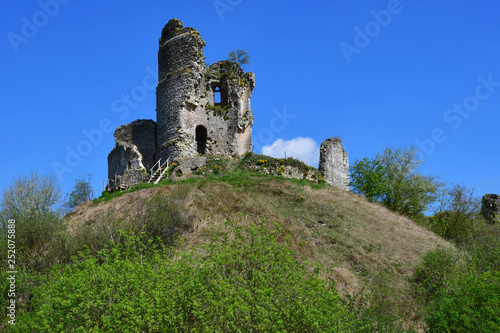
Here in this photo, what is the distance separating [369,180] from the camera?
3125 centimetres

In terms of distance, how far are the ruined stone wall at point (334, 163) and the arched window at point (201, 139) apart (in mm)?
8295

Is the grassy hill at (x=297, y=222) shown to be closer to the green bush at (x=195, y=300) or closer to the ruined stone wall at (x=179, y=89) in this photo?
the green bush at (x=195, y=300)

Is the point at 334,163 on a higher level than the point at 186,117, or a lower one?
lower

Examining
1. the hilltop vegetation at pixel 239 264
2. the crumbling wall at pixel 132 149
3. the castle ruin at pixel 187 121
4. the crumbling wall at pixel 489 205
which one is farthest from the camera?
the crumbling wall at pixel 489 205

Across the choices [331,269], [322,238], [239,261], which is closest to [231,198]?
[322,238]

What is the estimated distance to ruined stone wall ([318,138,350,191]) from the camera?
2847cm

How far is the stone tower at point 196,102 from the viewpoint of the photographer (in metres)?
27.6

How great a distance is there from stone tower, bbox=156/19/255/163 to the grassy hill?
4.36 m

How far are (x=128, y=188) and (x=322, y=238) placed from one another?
12.8 metres

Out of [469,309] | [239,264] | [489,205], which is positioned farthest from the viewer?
[489,205]

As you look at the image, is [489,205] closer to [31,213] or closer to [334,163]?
[334,163]

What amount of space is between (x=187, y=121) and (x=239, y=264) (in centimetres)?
1892

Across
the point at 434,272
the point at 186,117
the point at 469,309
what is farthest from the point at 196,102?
the point at 469,309

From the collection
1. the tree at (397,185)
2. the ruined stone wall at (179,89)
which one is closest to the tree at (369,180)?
the tree at (397,185)
